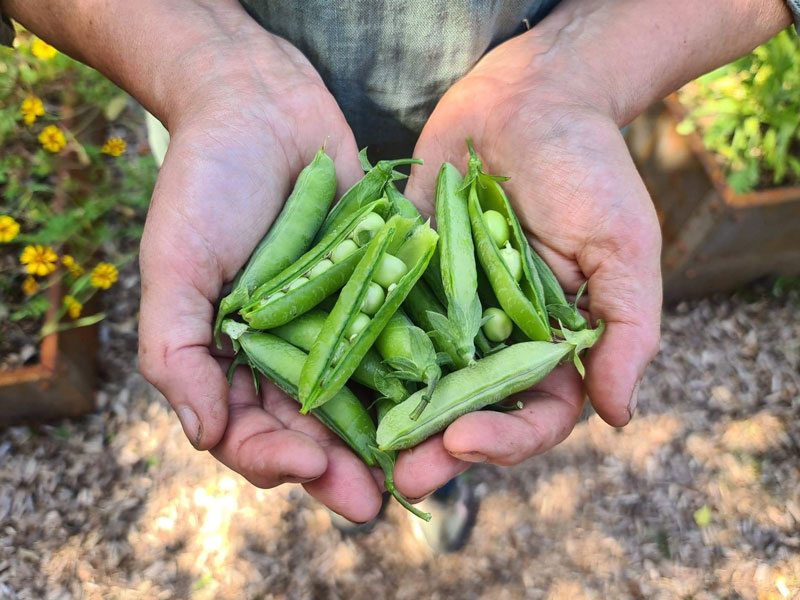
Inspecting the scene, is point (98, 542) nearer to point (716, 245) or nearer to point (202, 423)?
point (202, 423)

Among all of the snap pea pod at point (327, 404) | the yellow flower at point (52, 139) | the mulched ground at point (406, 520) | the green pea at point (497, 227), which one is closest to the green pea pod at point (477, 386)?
the snap pea pod at point (327, 404)

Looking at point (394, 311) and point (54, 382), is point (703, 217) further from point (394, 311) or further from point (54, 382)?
point (54, 382)

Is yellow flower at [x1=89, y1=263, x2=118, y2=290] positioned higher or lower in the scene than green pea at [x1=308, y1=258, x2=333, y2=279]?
lower

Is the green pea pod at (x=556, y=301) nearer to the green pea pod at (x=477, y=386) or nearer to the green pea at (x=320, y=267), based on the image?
the green pea pod at (x=477, y=386)

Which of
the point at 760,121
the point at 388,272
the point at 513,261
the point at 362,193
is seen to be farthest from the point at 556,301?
the point at 760,121

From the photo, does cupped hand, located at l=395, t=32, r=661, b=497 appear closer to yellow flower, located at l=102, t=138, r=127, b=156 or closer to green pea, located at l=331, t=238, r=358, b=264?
green pea, located at l=331, t=238, r=358, b=264

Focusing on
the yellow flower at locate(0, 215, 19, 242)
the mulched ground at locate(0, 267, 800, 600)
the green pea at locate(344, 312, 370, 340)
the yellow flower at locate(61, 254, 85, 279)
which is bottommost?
the mulched ground at locate(0, 267, 800, 600)

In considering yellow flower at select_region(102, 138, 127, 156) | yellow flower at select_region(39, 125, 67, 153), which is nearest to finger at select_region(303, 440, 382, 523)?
yellow flower at select_region(102, 138, 127, 156)
